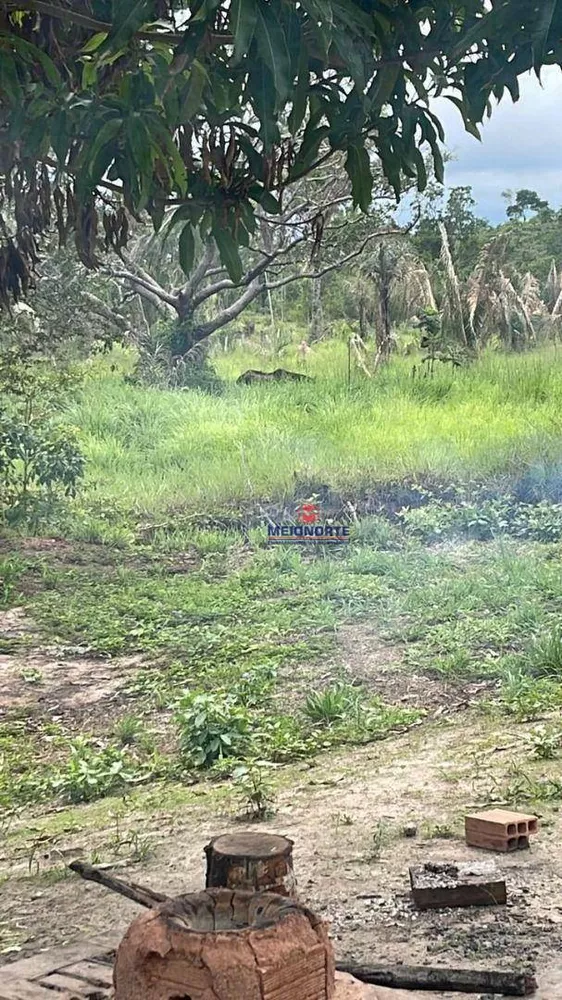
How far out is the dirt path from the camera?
2213 millimetres

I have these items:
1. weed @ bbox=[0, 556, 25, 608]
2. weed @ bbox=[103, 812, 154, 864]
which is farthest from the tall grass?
weed @ bbox=[103, 812, 154, 864]

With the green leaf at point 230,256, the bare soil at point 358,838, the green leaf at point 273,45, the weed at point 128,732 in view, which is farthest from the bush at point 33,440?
the green leaf at point 273,45

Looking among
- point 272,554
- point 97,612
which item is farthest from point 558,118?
point 97,612

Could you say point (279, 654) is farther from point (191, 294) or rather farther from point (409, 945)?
point (409, 945)

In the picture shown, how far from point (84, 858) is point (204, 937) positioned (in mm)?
1607

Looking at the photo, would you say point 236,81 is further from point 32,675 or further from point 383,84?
point 32,675

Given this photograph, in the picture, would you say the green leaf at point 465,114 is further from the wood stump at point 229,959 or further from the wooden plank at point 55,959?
the wooden plank at point 55,959

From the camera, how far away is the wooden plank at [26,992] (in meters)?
1.85

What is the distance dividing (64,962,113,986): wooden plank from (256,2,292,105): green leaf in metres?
1.32

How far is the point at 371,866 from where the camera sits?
269 cm

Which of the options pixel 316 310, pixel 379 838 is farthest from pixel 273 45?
pixel 316 310

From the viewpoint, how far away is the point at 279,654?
427 centimetres

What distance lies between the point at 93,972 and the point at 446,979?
21.5 inches

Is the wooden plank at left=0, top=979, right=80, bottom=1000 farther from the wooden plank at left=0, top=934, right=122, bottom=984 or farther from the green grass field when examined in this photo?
the green grass field
